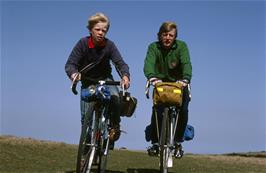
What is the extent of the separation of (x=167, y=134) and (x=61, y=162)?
4.59 m

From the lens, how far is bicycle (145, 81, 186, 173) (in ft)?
26.4

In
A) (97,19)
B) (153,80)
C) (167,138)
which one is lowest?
(167,138)

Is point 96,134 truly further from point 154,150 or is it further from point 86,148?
point 154,150

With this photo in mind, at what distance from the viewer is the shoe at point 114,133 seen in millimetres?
7387

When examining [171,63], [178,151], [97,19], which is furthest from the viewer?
[171,63]

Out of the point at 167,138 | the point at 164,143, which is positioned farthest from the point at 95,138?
the point at 167,138

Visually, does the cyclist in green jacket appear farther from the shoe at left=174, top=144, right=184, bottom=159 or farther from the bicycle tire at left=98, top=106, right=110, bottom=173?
the bicycle tire at left=98, top=106, right=110, bottom=173

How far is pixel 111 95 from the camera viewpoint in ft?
23.8

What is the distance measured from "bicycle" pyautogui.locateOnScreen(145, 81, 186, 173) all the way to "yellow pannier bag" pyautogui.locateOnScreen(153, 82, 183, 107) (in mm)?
39

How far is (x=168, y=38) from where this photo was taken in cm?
870

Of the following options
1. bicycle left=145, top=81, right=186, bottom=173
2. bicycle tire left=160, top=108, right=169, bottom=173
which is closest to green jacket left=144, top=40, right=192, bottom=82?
bicycle left=145, top=81, right=186, bottom=173

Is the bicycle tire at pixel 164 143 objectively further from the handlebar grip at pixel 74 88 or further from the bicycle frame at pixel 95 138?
the handlebar grip at pixel 74 88

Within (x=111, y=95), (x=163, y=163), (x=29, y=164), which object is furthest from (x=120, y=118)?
(x=29, y=164)

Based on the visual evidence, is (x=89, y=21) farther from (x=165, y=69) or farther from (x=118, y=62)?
(x=165, y=69)
